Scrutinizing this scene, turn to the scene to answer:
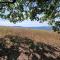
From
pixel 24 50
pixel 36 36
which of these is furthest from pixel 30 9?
pixel 36 36

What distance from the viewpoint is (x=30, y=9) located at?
13.0 metres

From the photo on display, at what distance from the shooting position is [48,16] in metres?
13.7

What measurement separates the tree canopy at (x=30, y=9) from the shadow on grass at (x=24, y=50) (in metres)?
3.11

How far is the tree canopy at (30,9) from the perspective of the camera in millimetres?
12469

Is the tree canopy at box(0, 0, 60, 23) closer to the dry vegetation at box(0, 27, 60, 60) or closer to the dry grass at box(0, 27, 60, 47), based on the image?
the dry vegetation at box(0, 27, 60, 60)

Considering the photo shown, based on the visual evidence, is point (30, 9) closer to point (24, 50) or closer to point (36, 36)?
point (24, 50)

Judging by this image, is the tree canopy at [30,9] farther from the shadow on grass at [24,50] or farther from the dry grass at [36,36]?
the dry grass at [36,36]

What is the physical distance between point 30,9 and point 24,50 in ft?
13.3

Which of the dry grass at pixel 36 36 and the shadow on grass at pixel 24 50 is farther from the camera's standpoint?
the dry grass at pixel 36 36

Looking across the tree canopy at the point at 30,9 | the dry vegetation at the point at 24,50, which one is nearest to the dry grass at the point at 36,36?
the dry vegetation at the point at 24,50

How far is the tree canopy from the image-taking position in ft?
40.9

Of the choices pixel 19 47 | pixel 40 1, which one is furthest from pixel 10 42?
pixel 40 1

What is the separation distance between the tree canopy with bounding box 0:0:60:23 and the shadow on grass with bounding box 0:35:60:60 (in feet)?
10.2

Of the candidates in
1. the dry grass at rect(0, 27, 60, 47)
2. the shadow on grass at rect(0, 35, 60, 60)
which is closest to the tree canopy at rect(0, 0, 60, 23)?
the shadow on grass at rect(0, 35, 60, 60)
